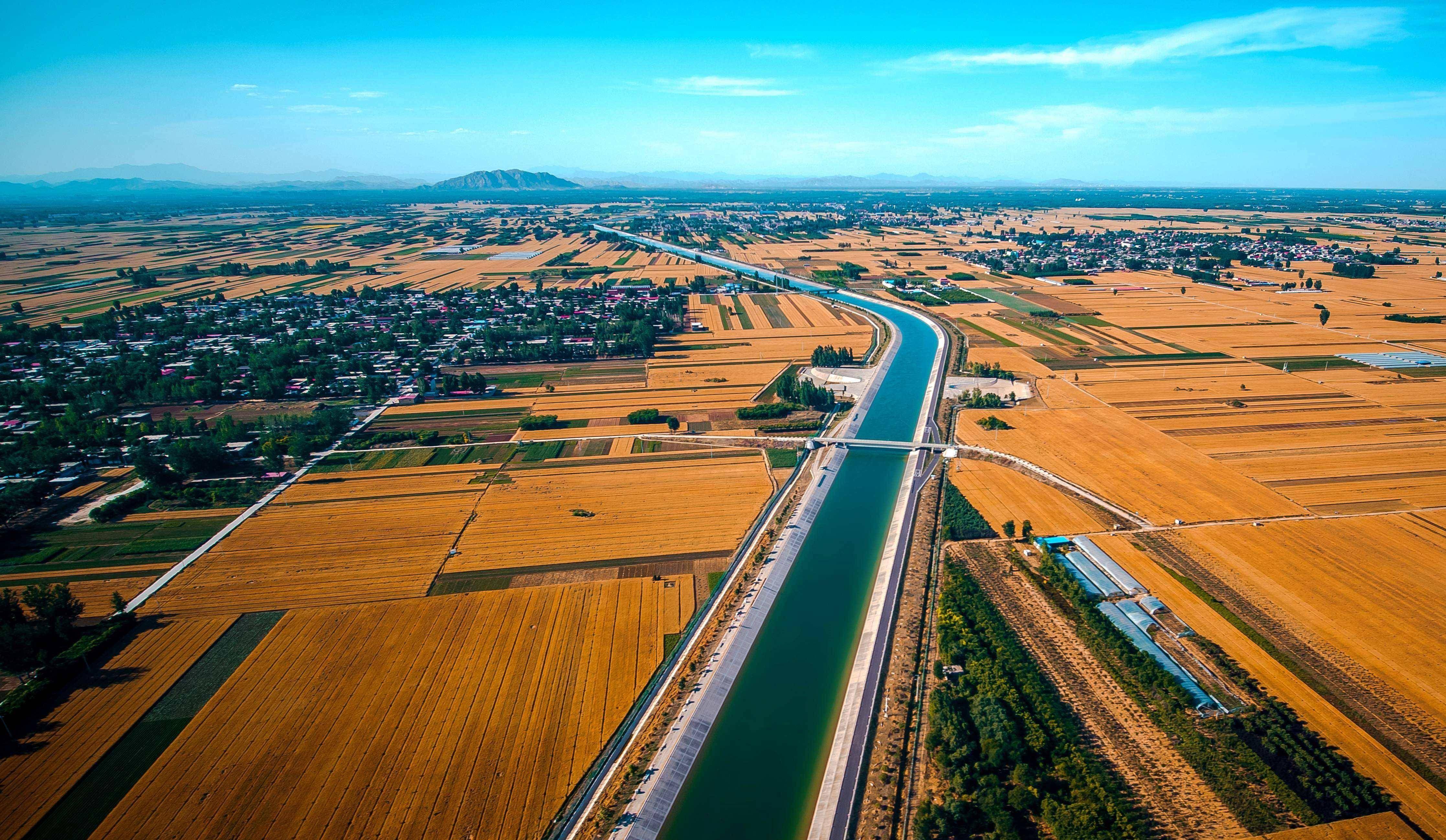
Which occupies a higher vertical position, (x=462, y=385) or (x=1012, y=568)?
(x=462, y=385)

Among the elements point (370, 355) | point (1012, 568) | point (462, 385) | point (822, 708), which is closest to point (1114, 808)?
point (822, 708)

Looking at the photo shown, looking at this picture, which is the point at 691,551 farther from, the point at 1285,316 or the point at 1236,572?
the point at 1285,316

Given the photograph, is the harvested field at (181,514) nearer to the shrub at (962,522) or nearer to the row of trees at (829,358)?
the shrub at (962,522)

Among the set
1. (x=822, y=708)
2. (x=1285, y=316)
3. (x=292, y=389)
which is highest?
(x=1285, y=316)

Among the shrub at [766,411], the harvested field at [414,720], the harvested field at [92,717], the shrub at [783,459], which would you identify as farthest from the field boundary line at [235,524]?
the shrub at [783,459]

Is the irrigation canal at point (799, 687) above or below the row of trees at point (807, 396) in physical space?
below
